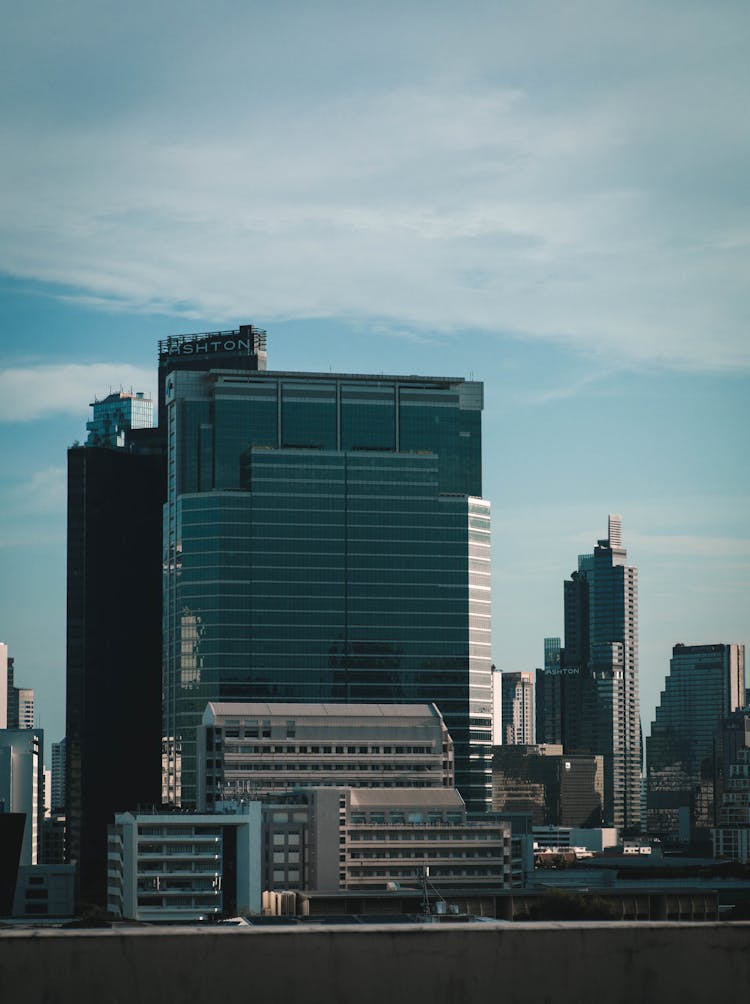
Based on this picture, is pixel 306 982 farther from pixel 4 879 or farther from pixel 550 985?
pixel 4 879

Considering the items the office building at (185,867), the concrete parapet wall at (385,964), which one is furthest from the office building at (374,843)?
the concrete parapet wall at (385,964)

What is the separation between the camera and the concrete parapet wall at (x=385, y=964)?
14.5 meters

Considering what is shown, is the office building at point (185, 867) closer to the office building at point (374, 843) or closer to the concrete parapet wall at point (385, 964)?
the office building at point (374, 843)

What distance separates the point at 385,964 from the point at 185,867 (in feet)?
487

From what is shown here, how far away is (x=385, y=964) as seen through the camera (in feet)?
49.1

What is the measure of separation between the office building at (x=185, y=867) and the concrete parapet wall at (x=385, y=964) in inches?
5646

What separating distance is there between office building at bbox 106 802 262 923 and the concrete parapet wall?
143 metres

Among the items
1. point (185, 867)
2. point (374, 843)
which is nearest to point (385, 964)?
point (185, 867)

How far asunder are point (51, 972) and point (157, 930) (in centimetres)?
94

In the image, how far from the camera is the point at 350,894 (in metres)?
156

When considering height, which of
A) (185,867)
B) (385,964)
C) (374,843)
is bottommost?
(185,867)

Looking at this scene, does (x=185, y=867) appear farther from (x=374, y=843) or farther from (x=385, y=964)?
(x=385, y=964)

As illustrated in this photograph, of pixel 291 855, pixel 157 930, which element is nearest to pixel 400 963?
pixel 157 930

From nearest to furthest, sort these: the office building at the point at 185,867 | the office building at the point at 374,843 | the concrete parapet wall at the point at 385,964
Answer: the concrete parapet wall at the point at 385,964 < the office building at the point at 185,867 < the office building at the point at 374,843
